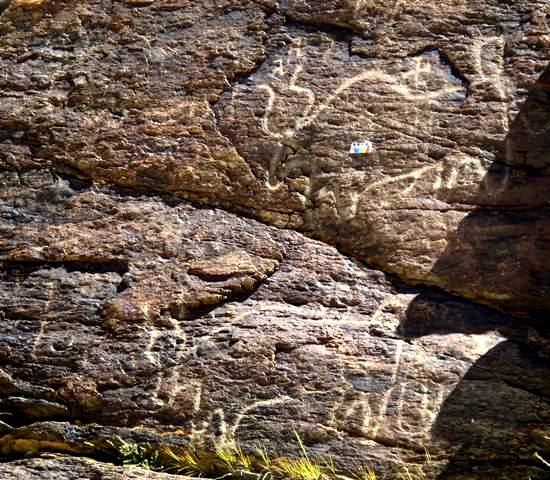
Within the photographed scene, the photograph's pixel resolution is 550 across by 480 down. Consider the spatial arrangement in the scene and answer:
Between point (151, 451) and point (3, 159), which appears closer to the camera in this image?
point (151, 451)

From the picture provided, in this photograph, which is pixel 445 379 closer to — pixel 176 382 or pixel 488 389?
pixel 488 389

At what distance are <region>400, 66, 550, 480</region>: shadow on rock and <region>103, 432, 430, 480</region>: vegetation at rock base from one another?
0.31 meters

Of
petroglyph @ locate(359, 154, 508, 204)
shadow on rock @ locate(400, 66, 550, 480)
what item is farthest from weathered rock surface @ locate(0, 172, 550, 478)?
petroglyph @ locate(359, 154, 508, 204)

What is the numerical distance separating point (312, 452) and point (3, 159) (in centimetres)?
250

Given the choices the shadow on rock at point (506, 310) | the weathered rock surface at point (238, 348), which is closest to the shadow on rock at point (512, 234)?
the shadow on rock at point (506, 310)

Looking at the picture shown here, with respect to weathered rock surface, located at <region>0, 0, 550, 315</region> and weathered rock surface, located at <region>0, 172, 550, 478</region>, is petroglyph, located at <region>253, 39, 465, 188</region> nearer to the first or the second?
weathered rock surface, located at <region>0, 0, 550, 315</region>

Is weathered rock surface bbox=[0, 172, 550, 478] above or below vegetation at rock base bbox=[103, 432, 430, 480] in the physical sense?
above

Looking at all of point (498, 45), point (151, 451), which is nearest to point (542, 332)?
point (498, 45)

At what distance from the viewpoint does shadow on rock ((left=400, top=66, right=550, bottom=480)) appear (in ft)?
14.9

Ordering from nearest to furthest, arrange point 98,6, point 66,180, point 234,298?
point 234,298
point 66,180
point 98,6

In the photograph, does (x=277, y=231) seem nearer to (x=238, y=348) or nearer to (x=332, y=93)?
(x=238, y=348)

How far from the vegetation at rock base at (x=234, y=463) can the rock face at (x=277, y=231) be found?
0.05 metres

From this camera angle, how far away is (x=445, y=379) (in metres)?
4.71

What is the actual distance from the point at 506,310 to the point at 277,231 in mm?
1306
